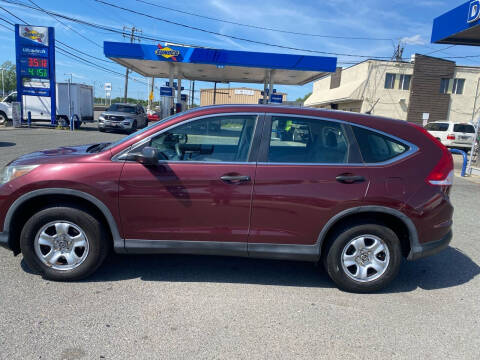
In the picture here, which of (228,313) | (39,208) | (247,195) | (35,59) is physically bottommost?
(228,313)

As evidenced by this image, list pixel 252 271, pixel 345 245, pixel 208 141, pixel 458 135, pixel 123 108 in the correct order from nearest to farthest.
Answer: pixel 345 245, pixel 208 141, pixel 252 271, pixel 458 135, pixel 123 108

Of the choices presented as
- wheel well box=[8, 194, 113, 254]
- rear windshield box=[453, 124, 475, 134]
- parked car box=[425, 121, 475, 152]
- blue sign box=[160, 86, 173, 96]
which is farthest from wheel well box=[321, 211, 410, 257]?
rear windshield box=[453, 124, 475, 134]

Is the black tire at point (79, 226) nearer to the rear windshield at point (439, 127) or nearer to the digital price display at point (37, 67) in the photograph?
the digital price display at point (37, 67)

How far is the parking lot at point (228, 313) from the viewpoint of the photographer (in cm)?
264

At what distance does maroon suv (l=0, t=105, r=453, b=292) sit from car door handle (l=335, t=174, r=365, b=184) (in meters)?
0.01

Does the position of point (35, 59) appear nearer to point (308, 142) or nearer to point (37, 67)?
point (37, 67)

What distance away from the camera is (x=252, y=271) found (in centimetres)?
399

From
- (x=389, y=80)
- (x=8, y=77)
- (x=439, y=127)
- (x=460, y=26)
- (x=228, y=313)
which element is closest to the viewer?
(x=228, y=313)

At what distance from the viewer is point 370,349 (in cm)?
272

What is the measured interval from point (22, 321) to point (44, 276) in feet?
2.42

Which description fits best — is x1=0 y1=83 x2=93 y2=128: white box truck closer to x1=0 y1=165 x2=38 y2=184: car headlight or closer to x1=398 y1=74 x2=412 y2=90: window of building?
x1=0 y1=165 x2=38 y2=184: car headlight

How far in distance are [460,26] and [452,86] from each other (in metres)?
23.4

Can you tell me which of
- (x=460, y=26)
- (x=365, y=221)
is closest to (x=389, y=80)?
(x=460, y=26)

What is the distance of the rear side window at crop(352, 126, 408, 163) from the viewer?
3473mm
